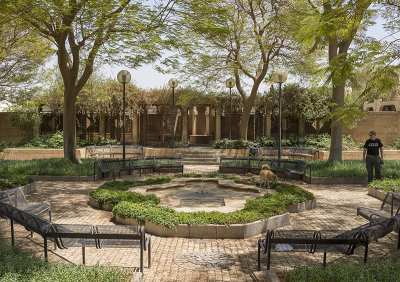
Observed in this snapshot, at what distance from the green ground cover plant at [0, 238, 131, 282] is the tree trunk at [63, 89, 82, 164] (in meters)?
10.5

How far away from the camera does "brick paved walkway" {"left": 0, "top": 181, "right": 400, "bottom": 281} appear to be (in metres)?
4.71

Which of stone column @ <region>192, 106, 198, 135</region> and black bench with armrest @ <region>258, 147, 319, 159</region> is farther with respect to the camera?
stone column @ <region>192, 106, 198, 135</region>

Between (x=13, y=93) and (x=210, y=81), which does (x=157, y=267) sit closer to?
(x=210, y=81)

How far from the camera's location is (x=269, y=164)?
13.8 meters

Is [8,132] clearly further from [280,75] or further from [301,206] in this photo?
[301,206]

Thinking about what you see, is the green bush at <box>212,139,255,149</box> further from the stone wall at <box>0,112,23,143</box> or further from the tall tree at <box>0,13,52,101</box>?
the stone wall at <box>0,112,23,143</box>

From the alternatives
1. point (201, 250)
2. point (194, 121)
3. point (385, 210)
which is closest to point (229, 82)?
point (194, 121)

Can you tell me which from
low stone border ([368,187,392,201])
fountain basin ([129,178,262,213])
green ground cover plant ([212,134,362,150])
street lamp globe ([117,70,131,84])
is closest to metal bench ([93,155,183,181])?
fountain basin ([129,178,262,213])

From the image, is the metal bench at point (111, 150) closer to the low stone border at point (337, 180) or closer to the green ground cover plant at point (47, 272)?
the low stone border at point (337, 180)

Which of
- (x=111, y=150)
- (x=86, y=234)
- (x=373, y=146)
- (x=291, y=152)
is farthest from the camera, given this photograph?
(x=111, y=150)

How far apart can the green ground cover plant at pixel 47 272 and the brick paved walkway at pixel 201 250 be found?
63 cm

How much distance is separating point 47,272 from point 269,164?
36.0 ft

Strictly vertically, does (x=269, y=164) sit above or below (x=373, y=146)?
below

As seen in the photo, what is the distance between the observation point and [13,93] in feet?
73.8
